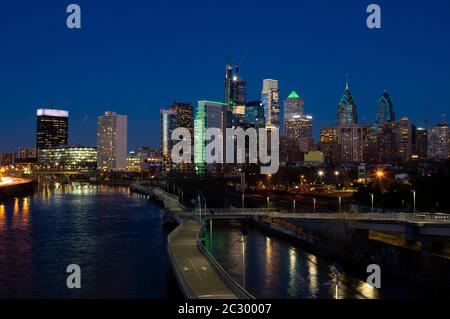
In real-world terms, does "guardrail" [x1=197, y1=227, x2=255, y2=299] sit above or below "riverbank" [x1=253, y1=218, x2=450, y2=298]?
above

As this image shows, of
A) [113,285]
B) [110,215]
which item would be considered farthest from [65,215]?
[113,285]

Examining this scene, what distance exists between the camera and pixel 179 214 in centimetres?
4475

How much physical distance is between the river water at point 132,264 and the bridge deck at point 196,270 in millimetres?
1245

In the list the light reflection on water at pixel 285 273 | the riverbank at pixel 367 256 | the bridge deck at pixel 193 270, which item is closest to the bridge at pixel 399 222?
the riverbank at pixel 367 256

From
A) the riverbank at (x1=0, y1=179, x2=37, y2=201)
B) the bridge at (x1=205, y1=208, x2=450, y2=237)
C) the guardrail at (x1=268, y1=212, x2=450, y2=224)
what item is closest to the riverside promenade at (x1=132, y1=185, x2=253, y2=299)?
the guardrail at (x1=268, y1=212, x2=450, y2=224)

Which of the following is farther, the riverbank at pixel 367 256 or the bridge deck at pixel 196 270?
the riverbank at pixel 367 256

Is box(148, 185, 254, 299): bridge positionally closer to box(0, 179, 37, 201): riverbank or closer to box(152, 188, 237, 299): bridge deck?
box(152, 188, 237, 299): bridge deck

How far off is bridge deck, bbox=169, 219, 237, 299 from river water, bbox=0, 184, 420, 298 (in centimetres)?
124

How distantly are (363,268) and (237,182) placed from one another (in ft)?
298

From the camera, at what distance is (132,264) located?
27531 mm

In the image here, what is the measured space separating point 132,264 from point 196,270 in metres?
8.10

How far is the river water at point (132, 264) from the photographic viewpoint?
21.7 metres

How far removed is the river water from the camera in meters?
21.7

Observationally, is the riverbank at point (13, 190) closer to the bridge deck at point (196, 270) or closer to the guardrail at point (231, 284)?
the bridge deck at point (196, 270)
